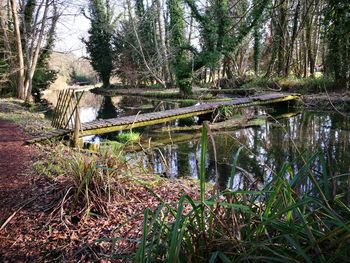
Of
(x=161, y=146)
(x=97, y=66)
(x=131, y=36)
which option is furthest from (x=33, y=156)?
(x=97, y=66)

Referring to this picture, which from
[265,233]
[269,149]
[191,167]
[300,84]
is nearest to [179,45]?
[300,84]

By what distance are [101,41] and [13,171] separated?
29.3 meters

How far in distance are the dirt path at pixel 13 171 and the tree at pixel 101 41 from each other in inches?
981

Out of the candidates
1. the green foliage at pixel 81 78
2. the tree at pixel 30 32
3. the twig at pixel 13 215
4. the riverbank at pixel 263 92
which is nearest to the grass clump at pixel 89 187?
the twig at pixel 13 215

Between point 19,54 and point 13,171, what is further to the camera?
point 19,54

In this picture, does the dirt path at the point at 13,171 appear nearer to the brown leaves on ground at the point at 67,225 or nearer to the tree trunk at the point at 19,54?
the brown leaves on ground at the point at 67,225

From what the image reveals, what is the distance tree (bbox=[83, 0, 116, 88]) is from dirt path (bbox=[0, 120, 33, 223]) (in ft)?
81.8

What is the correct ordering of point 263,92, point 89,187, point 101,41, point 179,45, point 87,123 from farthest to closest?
point 101,41
point 263,92
point 179,45
point 87,123
point 89,187

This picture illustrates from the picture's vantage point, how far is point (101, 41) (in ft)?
104

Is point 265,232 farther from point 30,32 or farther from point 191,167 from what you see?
point 30,32

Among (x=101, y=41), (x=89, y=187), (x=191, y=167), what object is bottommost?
(x=191, y=167)

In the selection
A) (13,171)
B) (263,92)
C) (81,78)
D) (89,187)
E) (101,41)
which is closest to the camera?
(89,187)

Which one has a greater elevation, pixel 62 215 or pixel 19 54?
pixel 19 54

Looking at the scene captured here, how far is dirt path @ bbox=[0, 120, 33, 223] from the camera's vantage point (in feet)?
11.0
